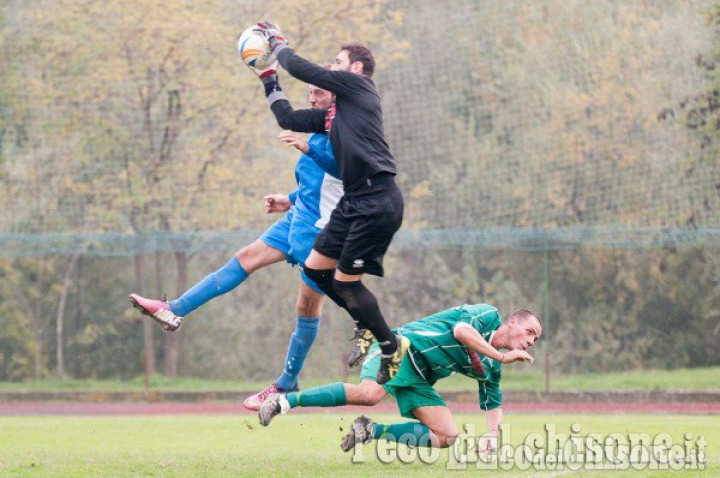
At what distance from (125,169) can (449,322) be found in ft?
40.5

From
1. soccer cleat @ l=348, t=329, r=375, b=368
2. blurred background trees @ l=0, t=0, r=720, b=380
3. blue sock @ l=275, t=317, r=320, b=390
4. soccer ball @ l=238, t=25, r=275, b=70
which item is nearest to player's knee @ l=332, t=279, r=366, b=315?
soccer cleat @ l=348, t=329, r=375, b=368

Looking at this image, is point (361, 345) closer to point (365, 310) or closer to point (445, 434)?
point (365, 310)

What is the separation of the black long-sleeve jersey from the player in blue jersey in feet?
2.04

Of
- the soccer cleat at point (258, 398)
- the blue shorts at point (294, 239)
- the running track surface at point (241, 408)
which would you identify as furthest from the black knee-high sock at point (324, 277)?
the running track surface at point (241, 408)

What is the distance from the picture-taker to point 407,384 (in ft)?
30.5

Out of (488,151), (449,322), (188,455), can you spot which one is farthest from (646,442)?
(488,151)

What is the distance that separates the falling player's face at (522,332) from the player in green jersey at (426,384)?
0.03 feet

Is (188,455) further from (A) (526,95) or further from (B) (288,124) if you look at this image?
(A) (526,95)

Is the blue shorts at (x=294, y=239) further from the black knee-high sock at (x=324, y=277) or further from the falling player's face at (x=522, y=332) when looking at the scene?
the falling player's face at (x=522, y=332)

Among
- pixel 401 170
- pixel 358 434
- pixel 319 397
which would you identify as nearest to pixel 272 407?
pixel 319 397

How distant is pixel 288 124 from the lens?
8.50 m

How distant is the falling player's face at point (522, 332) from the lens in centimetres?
876

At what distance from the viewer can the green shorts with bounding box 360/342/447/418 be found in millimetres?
9289

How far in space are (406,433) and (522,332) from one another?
1307 mm
